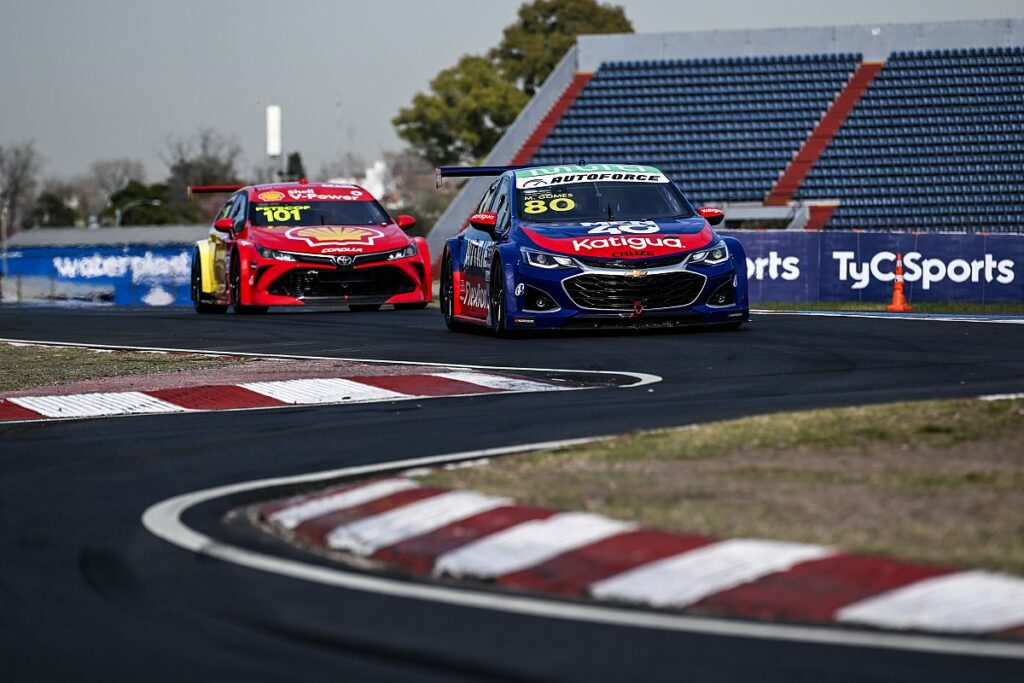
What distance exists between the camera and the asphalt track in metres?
4.30

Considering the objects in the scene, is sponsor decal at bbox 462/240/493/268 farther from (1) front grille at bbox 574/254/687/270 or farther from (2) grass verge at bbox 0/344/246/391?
(2) grass verge at bbox 0/344/246/391

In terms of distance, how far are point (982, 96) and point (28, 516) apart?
40.1 metres

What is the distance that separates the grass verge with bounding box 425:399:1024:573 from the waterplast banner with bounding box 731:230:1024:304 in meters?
15.6

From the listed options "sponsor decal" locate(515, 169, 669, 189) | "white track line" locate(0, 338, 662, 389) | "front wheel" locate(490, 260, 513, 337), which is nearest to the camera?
"white track line" locate(0, 338, 662, 389)

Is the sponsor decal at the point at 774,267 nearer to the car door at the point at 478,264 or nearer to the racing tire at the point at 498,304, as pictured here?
the car door at the point at 478,264

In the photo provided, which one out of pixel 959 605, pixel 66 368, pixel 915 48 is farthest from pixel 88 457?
pixel 915 48

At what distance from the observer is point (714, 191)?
4322 cm

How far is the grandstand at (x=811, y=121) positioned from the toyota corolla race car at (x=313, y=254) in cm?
1775

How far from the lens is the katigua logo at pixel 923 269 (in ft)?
78.6

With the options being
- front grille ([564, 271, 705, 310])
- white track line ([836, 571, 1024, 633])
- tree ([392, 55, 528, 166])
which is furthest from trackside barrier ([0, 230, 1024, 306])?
tree ([392, 55, 528, 166])

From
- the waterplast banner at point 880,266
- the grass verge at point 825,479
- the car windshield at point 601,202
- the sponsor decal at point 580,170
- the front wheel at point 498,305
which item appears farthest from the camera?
the waterplast banner at point 880,266

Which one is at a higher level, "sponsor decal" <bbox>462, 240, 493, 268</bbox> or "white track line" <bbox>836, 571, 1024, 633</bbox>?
"sponsor decal" <bbox>462, 240, 493, 268</bbox>

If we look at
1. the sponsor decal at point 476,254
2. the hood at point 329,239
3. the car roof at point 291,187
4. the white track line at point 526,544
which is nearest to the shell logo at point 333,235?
the hood at point 329,239

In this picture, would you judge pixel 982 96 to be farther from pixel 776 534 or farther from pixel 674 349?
pixel 776 534
